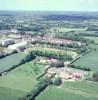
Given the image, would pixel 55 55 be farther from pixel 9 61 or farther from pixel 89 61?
pixel 9 61

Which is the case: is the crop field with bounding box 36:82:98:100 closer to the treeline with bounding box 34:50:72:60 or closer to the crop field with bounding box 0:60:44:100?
the crop field with bounding box 0:60:44:100

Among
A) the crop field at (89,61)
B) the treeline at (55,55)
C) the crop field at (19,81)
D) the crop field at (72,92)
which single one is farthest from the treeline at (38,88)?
the treeline at (55,55)

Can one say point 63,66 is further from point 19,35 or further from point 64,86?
point 19,35

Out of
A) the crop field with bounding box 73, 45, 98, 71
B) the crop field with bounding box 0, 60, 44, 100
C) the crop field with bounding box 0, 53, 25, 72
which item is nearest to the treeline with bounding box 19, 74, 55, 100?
the crop field with bounding box 0, 60, 44, 100

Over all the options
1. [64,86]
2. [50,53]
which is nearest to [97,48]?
[50,53]

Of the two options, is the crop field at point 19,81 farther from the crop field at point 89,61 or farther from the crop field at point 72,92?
the crop field at point 89,61
